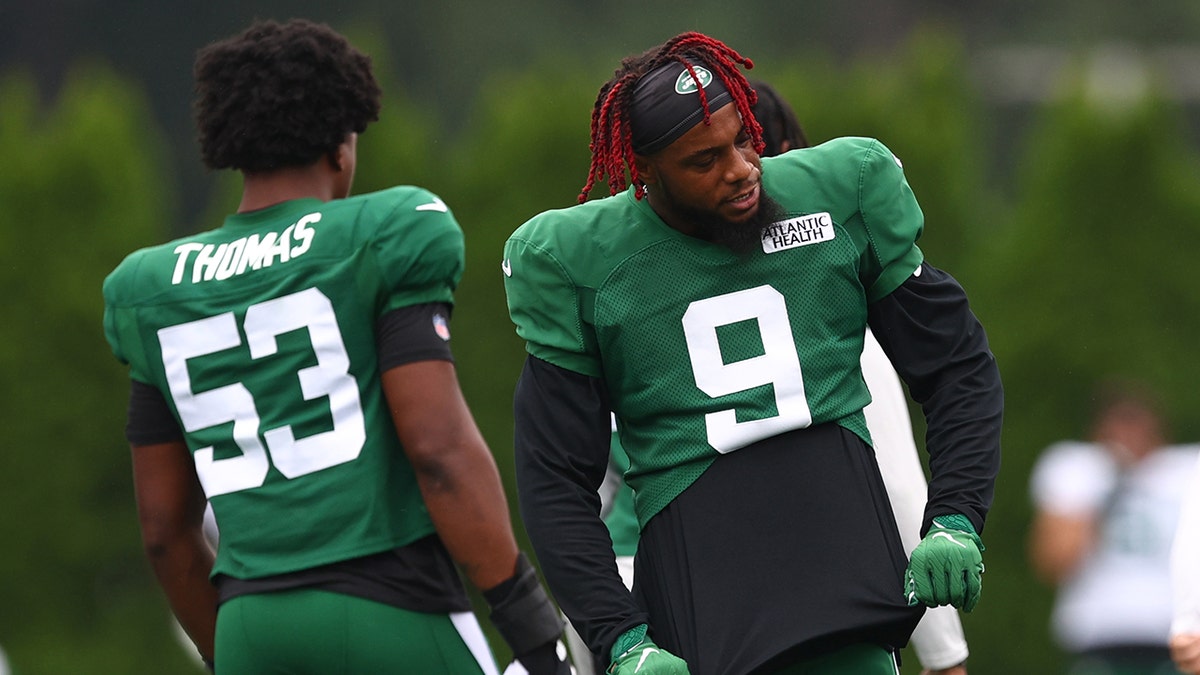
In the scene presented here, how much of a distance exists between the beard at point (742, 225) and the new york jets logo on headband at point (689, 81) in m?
0.20

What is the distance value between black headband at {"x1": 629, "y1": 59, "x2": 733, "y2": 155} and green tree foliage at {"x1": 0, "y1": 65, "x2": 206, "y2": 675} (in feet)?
23.5

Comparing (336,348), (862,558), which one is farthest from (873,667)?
(336,348)

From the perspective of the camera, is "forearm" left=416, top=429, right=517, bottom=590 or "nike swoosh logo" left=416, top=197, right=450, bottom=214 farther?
"nike swoosh logo" left=416, top=197, right=450, bottom=214

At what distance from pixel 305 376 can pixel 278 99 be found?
1.94 feet

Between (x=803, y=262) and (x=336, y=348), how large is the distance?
978 mm

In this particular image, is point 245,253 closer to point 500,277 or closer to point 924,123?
point 500,277

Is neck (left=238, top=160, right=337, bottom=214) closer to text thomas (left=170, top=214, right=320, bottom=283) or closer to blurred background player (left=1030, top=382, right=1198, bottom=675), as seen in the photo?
text thomas (left=170, top=214, right=320, bottom=283)

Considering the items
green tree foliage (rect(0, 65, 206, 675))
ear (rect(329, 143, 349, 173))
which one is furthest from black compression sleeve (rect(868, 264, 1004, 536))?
green tree foliage (rect(0, 65, 206, 675))

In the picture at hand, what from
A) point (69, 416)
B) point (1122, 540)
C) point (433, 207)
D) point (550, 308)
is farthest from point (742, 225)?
point (69, 416)

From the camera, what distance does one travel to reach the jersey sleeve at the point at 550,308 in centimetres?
332

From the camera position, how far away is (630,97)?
334 cm

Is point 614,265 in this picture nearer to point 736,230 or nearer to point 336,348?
point 736,230

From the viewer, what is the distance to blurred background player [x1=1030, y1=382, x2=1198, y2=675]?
8.31 m

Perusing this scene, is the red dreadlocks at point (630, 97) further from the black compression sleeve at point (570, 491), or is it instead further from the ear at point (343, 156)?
the ear at point (343, 156)
